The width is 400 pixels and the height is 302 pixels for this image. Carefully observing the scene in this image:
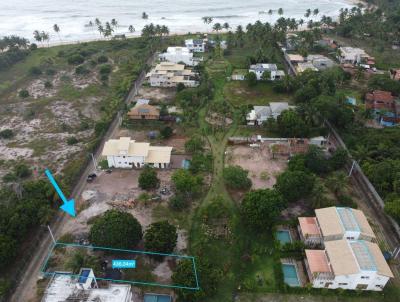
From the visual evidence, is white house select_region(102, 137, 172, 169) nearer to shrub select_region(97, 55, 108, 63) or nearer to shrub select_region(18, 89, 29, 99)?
shrub select_region(18, 89, 29, 99)

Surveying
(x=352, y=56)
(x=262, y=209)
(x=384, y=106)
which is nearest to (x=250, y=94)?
(x=384, y=106)

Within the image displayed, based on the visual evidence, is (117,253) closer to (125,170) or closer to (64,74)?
(125,170)

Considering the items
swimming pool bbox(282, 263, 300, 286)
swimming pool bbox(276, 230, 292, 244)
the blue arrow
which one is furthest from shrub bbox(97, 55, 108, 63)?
swimming pool bbox(282, 263, 300, 286)

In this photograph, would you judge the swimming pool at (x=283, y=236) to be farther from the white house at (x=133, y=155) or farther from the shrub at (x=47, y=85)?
the shrub at (x=47, y=85)

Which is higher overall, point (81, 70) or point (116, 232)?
point (81, 70)

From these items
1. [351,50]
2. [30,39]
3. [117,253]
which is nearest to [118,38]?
[30,39]

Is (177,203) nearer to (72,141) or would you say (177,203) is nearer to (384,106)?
(72,141)
